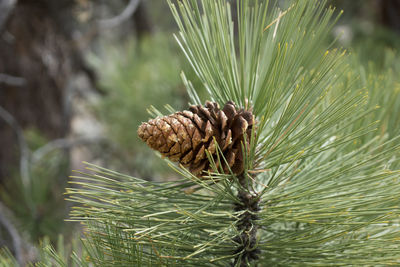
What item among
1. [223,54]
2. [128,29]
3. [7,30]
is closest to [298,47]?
[223,54]

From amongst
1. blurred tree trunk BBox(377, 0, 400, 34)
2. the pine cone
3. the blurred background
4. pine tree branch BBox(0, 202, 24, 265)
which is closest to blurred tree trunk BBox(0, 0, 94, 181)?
the blurred background

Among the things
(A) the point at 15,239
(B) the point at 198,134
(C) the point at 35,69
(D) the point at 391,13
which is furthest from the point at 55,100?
(D) the point at 391,13

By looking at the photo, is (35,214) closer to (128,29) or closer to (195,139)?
(195,139)

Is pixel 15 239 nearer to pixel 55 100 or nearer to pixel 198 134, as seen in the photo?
pixel 198 134

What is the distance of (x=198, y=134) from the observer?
1.68 feet

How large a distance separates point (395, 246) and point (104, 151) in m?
2.13

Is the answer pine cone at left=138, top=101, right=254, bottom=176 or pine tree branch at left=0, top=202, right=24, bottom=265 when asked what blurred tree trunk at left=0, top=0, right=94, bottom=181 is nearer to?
pine tree branch at left=0, top=202, right=24, bottom=265

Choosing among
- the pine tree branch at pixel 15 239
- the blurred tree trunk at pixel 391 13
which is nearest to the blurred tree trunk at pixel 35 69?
the pine tree branch at pixel 15 239

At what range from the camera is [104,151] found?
2.45 meters

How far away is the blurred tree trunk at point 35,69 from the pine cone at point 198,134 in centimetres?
174

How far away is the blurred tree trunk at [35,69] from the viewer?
2.04 m

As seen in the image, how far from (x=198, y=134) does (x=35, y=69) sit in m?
1.88

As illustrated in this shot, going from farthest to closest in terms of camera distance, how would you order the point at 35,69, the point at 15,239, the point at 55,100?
the point at 55,100 < the point at 35,69 < the point at 15,239

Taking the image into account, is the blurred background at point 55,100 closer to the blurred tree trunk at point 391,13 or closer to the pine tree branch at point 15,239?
the blurred tree trunk at point 391,13
